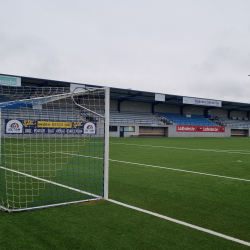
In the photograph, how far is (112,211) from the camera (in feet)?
15.7

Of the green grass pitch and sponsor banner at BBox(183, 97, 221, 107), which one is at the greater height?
sponsor banner at BBox(183, 97, 221, 107)

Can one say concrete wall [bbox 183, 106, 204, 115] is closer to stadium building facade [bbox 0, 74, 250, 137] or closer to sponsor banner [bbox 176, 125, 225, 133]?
stadium building facade [bbox 0, 74, 250, 137]

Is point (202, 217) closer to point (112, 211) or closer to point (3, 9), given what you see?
point (112, 211)

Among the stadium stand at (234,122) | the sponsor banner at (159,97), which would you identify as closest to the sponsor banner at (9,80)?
the sponsor banner at (159,97)

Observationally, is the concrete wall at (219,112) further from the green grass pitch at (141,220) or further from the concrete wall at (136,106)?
the green grass pitch at (141,220)

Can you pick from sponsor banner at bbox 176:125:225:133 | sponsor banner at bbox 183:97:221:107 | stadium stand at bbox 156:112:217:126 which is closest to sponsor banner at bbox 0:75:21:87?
sponsor banner at bbox 176:125:225:133

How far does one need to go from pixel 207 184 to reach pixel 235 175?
1.88 meters

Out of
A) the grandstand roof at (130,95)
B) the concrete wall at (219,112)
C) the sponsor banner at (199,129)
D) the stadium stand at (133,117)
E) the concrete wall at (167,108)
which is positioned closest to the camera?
the grandstand roof at (130,95)

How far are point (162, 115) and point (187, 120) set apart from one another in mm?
5047

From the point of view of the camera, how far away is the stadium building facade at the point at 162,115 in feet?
126

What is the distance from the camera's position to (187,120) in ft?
158

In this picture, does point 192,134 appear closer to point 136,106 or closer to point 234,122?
point 136,106

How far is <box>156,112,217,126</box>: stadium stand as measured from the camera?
46156 mm

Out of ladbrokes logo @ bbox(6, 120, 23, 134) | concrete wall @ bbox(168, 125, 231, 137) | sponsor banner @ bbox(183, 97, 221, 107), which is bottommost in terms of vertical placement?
concrete wall @ bbox(168, 125, 231, 137)
